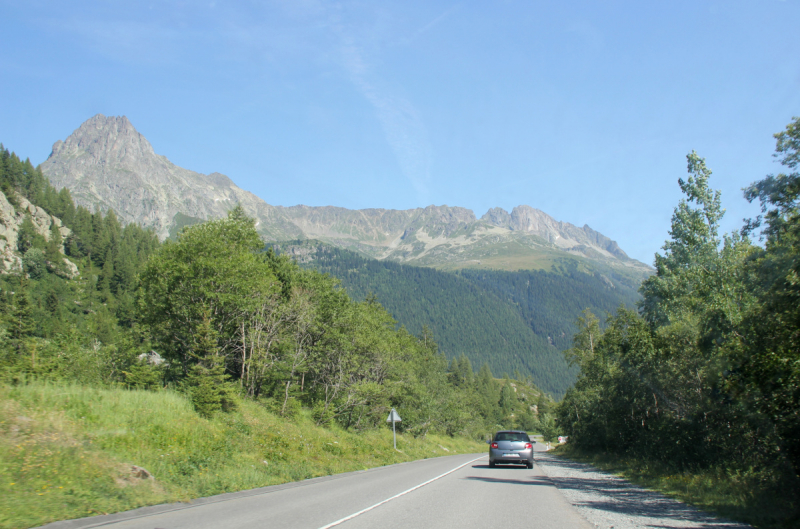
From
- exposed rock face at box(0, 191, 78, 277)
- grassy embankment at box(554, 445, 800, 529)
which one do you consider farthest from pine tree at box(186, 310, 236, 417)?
exposed rock face at box(0, 191, 78, 277)

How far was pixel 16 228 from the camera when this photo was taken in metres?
109

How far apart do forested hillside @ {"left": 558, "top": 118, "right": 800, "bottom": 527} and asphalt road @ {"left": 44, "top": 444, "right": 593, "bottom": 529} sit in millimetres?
4705

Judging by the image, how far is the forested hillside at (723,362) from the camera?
1027 centimetres

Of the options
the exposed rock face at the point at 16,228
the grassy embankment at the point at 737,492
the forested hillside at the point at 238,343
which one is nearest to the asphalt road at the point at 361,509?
the grassy embankment at the point at 737,492

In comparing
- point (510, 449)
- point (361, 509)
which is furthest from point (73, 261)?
point (361, 509)

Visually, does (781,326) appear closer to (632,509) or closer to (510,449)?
(632,509)

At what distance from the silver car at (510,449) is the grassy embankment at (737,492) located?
522 centimetres

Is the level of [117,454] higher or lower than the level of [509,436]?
higher

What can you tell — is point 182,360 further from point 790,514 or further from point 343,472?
point 790,514

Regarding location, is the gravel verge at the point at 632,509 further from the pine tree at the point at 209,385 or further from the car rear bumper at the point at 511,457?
the pine tree at the point at 209,385

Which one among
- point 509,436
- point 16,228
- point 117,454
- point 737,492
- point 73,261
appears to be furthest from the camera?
point 73,261

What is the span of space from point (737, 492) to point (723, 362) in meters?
3.88

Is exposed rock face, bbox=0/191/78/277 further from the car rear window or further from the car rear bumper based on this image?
the car rear bumper

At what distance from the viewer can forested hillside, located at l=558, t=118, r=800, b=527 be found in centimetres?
1027
